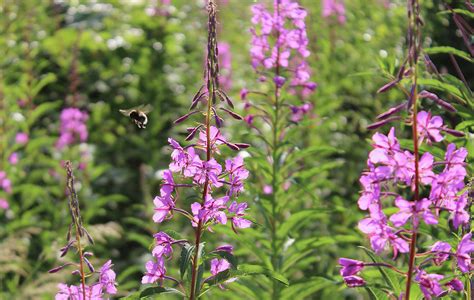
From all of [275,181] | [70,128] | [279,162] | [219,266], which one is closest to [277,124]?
[279,162]

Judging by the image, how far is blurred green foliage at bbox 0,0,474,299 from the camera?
4.94 meters

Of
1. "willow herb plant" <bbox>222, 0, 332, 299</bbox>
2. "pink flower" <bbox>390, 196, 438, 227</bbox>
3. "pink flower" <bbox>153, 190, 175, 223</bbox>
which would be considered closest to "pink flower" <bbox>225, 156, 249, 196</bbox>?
"pink flower" <bbox>153, 190, 175, 223</bbox>

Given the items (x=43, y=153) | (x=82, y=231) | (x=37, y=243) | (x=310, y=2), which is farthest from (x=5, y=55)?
(x=82, y=231)

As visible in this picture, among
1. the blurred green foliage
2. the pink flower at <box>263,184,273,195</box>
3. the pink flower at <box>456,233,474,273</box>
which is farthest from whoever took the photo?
the blurred green foliage

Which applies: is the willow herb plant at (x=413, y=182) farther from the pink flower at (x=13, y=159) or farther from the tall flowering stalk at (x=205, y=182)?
the pink flower at (x=13, y=159)

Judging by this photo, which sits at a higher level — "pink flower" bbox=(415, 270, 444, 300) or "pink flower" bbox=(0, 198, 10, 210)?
"pink flower" bbox=(415, 270, 444, 300)

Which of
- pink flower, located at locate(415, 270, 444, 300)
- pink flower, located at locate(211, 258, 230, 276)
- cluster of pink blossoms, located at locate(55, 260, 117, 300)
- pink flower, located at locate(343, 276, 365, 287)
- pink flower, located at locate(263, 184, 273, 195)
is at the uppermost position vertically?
pink flower, located at locate(415, 270, 444, 300)

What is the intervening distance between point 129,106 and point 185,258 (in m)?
5.44

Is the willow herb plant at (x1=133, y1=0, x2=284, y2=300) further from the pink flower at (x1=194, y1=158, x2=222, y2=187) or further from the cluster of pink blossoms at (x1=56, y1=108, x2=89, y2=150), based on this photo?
the cluster of pink blossoms at (x1=56, y1=108, x2=89, y2=150)

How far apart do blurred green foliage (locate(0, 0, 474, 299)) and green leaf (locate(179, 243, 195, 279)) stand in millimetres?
1475

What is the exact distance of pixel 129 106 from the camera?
7355 millimetres

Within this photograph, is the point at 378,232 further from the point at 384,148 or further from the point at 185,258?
the point at 185,258

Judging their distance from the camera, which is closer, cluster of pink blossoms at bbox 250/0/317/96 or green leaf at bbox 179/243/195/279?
green leaf at bbox 179/243/195/279

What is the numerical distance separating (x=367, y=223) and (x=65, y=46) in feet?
21.4
